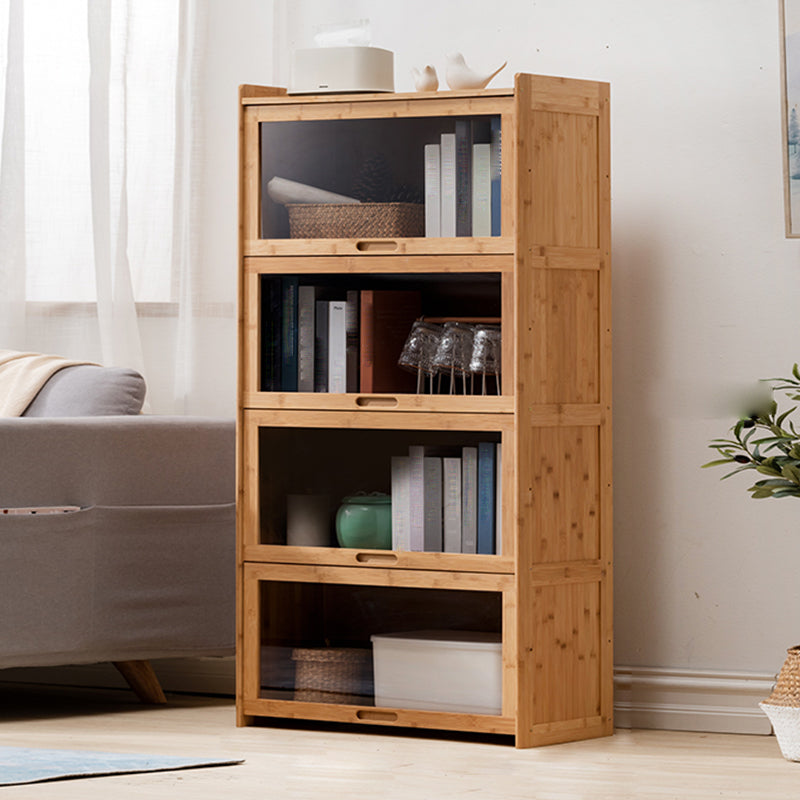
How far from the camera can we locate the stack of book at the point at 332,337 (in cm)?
245

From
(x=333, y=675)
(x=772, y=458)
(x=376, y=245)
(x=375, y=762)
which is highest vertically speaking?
(x=376, y=245)

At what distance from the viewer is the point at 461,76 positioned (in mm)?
2443

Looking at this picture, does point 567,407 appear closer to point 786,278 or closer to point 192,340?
point 786,278

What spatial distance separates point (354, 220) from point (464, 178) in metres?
0.25

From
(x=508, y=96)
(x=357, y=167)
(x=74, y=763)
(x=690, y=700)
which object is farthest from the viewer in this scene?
(x=690, y=700)

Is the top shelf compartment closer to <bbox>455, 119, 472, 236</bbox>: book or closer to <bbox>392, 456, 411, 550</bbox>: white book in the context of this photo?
<bbox>455, 119, 472, 236</bbox>: book

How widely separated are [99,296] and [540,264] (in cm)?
130

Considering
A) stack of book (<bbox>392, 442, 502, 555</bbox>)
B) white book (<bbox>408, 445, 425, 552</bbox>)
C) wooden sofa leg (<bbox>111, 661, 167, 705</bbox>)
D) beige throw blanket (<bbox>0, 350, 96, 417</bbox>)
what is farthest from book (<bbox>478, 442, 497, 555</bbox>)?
beige throw blanket (<bbox>0, 350, 96, 417</bbox>)

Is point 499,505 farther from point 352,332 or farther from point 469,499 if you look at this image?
point 352,332

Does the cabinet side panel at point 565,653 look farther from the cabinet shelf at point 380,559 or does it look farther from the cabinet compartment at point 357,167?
the cabinet compartment at point 357,167

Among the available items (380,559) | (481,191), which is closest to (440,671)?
(380,559)

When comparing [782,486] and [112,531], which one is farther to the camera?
[112,531]

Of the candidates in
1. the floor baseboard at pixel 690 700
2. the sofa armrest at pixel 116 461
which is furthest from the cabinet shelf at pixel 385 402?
the floor baseboard at pixel 690 700

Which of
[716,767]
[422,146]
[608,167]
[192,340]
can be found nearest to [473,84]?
[422,146]
